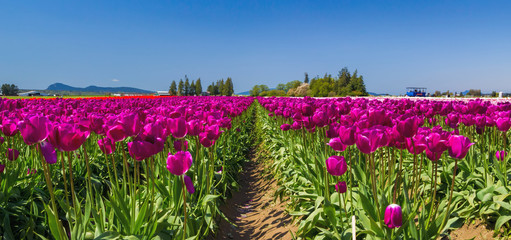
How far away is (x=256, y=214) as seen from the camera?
16.2 feet

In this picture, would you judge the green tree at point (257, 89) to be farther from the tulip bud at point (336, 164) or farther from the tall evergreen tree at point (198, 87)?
the tulip bud at point (336, 164)

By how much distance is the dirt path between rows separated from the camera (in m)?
4.11

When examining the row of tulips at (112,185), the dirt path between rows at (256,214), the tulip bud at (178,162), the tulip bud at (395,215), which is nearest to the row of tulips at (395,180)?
the tulip bud at (395,215)

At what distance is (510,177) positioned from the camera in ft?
12.7

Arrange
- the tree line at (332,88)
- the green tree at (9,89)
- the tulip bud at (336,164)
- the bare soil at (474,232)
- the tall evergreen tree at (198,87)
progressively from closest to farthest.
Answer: the tulip bud at (336,164) < the bare soil at (474,232) < the tree line at (332,88) < the green tree at (9,89) < the tall evergreen tree at (198,87)

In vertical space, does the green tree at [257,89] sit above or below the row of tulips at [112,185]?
above

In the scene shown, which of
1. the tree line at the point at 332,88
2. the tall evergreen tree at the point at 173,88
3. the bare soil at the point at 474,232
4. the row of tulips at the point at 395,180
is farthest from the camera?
the tall evergreen tree at the point at 173,88

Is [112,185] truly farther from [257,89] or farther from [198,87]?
[198,87]

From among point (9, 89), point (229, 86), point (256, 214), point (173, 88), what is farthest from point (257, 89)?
point (256, 214)

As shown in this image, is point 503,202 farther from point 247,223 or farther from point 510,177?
point 247,223

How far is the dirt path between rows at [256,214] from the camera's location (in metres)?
4.11

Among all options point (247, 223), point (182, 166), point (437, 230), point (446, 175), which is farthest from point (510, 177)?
point (182, 166)

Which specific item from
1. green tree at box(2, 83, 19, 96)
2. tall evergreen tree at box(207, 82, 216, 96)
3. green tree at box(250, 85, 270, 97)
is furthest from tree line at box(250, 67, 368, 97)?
green tree at box(2, 83, 19, 96)

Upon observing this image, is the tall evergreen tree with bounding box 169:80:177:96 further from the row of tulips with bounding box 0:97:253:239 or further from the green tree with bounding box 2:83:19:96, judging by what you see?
the row of tulips with bounding box 0:97:253:239
